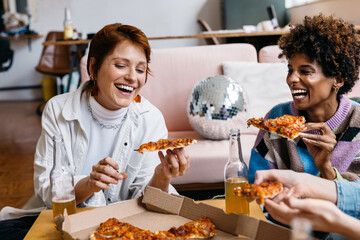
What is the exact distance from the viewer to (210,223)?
1.07 metres

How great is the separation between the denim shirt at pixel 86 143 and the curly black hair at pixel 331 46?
65 centimetres

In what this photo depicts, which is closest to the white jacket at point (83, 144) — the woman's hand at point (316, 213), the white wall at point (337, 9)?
the woman's hand at point (316, 213)

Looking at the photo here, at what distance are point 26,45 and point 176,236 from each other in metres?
7.26

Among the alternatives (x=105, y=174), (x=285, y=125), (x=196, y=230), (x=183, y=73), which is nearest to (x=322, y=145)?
(x=285, y=125)

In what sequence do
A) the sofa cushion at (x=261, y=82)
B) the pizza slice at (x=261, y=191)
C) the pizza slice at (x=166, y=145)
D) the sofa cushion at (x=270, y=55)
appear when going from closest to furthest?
the pizza slice at (x=261, y=191) < the pizza slice at (x=166, y=145) < the sofa cushion at (x=261, y=82) < the sofa cushion at (x=270, y=55)

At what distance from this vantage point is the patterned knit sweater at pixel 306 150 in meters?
1.43

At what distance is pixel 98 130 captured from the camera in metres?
1.67

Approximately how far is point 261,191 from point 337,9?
14.9ft

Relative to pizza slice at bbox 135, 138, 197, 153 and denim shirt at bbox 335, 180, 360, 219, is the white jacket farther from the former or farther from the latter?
denim shirt at bbox 335, 180, 360, 219

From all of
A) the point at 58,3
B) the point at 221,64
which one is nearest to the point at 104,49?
the point at 221,64

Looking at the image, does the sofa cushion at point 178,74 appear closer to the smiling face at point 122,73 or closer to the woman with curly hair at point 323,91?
the smiling face at point 122,73

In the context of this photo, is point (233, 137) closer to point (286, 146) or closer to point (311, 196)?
point (311, 196)

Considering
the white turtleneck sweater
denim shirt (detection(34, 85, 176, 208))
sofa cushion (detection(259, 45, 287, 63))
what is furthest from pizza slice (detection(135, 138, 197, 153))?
sofa cushion (detection(259, 45, 287, 63))

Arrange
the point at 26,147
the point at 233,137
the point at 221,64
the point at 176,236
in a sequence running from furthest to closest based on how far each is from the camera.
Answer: the point at 26,147
the point at 221,64
the point at 233,137
the point at 176,236
